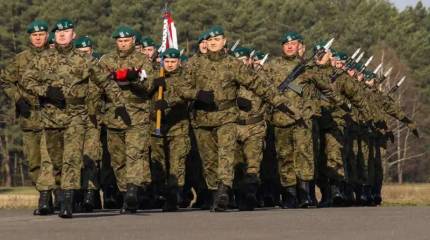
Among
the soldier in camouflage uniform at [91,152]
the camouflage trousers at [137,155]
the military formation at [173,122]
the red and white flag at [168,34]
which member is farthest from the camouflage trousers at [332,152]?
the camouflage trousers at [137,155]

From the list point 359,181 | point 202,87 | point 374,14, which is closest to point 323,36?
point 374,14

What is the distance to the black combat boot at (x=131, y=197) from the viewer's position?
58.5 ft

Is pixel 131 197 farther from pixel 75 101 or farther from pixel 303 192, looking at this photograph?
pixel 303 192

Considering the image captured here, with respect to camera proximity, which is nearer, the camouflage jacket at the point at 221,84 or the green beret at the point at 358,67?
the camouflage jacket at the point at 221,84

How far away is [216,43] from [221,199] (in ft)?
6.52

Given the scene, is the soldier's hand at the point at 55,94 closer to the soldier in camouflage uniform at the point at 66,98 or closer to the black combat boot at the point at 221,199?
the soldier in camouflage uniform at the point at 66,98

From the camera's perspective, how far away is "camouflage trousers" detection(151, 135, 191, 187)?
1917 centimetres

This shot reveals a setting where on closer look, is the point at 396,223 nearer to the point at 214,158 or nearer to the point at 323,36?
the point at 214,158

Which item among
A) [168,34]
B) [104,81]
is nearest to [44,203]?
[104,81]

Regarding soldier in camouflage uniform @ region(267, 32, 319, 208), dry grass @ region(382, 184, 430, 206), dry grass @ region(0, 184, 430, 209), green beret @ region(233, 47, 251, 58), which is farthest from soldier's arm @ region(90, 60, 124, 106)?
dry grass @ region(382, 184, 430, 206)

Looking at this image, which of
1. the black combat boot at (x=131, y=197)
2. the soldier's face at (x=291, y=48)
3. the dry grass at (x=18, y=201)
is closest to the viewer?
the black combat boot at (x=131, y=197)

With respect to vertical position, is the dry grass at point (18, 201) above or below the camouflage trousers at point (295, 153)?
below

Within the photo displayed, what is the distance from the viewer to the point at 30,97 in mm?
18328

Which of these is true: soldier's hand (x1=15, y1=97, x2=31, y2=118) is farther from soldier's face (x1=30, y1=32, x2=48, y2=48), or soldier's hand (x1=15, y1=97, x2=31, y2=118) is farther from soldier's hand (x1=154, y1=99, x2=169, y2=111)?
soldier's hand (x1=154, y1=99, x2=169, y2=111)
